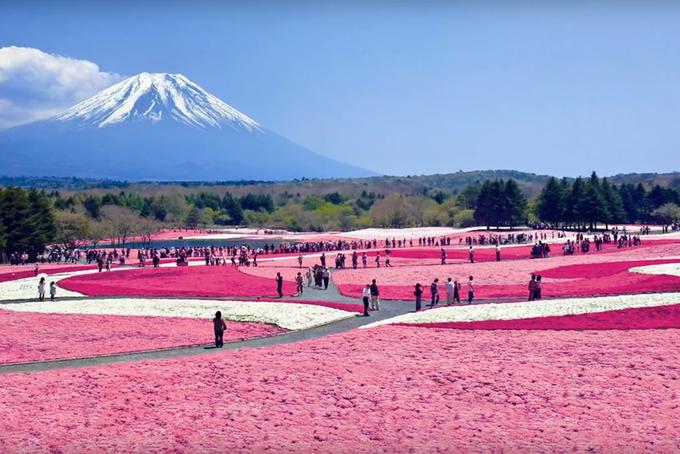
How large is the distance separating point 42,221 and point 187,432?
3196 inches

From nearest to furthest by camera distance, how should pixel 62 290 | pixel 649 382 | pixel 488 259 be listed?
1. pixel 649 382
2. pixel 62 290
3. pixel 488 259

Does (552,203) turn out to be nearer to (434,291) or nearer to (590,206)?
(590,206)

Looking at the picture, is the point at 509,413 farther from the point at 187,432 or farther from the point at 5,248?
the point at 5,248

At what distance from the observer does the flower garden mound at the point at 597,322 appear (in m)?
30.2

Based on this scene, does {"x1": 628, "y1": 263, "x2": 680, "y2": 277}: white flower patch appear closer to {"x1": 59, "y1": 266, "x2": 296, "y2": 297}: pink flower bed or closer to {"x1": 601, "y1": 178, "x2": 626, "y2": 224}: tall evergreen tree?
{"x1": 59, "y1": 266, "x2": 296, "y2": 297}: pink flower bed

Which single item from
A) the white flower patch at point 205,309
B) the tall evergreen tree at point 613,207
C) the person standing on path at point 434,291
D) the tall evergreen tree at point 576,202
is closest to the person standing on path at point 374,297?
the white flower patch at point 205,309

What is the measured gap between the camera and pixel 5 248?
85562 mm

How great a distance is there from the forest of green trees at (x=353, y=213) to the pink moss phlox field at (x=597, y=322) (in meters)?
65.9

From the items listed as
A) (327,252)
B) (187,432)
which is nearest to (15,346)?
(187,432)

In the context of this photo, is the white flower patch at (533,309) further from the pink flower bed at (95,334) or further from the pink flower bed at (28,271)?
the pink flower bed at (28,271)

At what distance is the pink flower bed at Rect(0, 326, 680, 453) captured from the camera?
55.1ft

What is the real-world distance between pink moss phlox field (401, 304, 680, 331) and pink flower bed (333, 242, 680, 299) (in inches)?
324

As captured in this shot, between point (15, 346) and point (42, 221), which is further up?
point (42, 221)

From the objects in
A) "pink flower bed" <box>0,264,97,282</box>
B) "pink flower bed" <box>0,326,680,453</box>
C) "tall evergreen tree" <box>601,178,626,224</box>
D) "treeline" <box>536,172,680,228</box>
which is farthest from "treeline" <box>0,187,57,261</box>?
"tall evergreen tree" <box>601,178,626,224</box>
